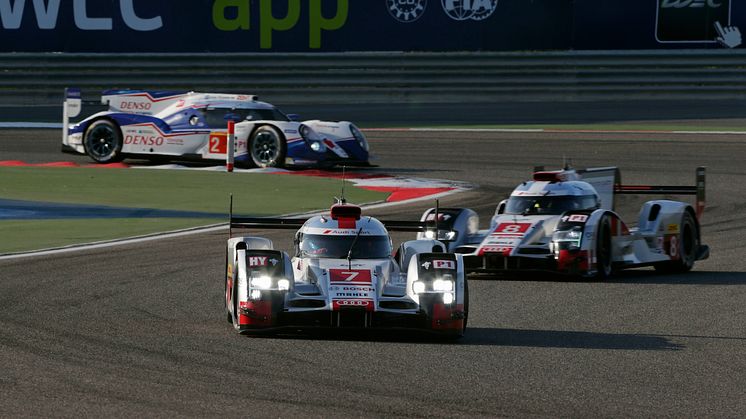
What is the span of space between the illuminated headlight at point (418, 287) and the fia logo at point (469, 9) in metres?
26.3

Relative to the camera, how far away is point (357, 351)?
1117 cm

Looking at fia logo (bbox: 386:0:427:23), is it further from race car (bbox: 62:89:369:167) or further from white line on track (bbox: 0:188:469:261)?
white line on track (bbox: 0:188:469:261)

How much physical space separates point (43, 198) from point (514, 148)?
1192 centimetres

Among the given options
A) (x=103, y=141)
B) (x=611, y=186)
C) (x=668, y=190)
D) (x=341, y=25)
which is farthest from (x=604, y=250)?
(x=341, y=25)

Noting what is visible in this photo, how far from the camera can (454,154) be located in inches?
1220

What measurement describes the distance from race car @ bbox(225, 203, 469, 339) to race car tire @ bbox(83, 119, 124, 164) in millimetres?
17163

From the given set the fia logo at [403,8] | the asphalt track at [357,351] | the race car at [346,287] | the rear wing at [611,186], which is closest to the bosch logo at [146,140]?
the fia logo at [403,8]

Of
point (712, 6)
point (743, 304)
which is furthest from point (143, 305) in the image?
point (712, 6)

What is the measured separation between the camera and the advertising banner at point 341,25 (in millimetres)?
37406

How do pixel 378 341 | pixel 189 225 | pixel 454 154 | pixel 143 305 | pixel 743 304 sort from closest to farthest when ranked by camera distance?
pixel 378 341, pixel 143 305, pixel 743 304, pixel 189 225, pixel 454 154

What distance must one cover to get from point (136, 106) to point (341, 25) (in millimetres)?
9520

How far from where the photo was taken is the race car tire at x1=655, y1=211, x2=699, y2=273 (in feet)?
58.3

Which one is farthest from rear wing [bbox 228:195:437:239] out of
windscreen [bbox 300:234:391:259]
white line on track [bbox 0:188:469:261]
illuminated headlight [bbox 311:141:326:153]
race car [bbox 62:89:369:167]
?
illuminated headlight [bbox 311:141:326:153]

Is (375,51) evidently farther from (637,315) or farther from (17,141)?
(637,315)
